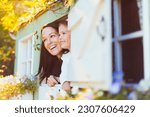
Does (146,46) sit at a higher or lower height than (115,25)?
lower

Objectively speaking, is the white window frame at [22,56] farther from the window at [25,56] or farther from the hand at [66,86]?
the hand at [66,86]

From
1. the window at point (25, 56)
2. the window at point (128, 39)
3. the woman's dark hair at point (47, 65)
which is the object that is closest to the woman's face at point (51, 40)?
the woman's dark hair at point (47, 65)

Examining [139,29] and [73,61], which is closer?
[139,29]

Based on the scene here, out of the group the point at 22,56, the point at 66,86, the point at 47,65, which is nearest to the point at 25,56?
the point at 22,56

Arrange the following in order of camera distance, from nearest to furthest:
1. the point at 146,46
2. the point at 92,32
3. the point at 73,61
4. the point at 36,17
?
the point at 146,46 < the point at 92,32 < the point at 73,61 < the point at 36,17

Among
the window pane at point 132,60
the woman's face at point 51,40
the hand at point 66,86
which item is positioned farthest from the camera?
the woman's face at point 51,40

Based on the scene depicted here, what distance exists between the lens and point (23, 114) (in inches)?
109

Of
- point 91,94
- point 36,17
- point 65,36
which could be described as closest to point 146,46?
point 91,94

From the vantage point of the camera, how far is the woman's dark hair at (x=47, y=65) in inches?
114

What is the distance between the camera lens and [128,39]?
8.25 feet

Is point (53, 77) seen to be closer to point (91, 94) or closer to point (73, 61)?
point (73, 61)

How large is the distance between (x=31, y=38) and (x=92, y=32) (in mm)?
686

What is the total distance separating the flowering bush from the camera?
9.53 ft

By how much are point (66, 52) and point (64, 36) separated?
0.46 ft
